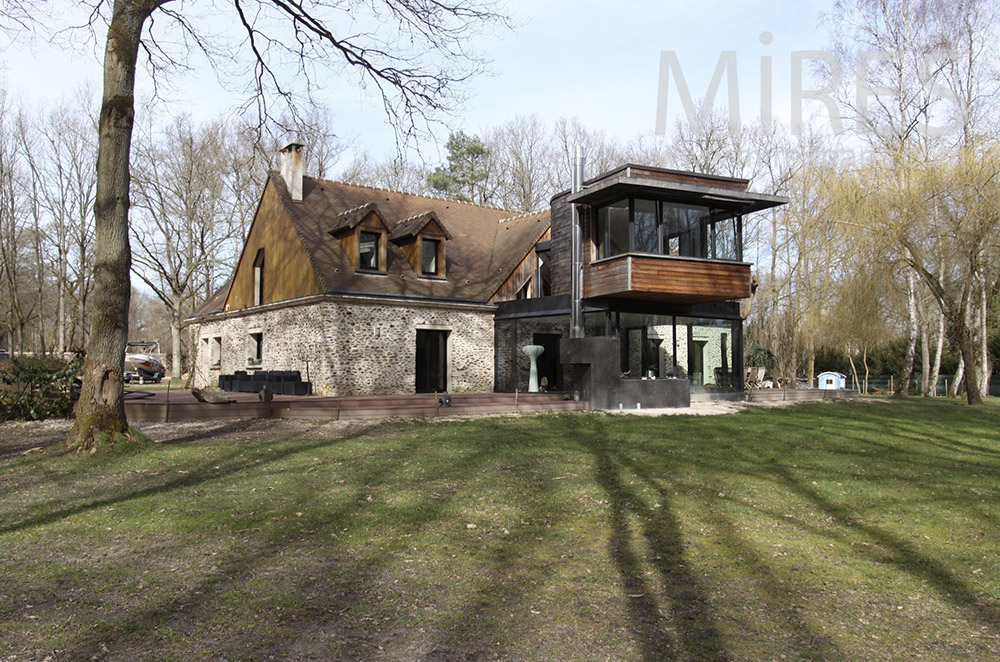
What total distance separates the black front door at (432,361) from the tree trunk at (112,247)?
10802 mm

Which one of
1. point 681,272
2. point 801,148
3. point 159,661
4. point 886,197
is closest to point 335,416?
point 681,272

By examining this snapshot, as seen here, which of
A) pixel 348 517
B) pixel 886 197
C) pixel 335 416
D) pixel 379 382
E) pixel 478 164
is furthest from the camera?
pixel 478 164

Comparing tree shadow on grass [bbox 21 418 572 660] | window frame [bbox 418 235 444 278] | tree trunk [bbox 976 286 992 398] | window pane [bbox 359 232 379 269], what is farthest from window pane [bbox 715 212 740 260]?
tree shadow on grass [bbox 21 418 572 660]

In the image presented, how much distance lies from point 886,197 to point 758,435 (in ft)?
39.8

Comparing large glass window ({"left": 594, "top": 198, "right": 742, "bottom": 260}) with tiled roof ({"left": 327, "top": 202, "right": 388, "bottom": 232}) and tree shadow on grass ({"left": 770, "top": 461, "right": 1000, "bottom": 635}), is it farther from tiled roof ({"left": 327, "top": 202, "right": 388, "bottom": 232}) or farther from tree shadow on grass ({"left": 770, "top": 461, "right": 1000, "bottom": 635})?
tree shadow on grass ({"left": 770, "top": 461, "right": 1000, "bottom": 635})

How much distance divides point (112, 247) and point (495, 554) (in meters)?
7.03

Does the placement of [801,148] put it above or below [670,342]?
above

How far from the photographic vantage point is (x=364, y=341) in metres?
18.3

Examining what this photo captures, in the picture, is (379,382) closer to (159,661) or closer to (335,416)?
(335,416)

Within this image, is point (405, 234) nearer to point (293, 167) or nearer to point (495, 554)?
point (293, 167)

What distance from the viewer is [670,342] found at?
18.7m

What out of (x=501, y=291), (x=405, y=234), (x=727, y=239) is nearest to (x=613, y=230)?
(x=727, y=239)

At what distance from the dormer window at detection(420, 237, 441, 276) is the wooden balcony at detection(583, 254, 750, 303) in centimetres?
475

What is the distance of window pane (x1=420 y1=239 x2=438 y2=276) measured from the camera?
20.4 metres
